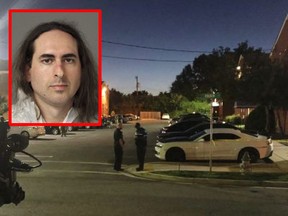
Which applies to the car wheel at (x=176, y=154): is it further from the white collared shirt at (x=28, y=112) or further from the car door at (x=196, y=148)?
the white collared shirt at (x=28, y=112)

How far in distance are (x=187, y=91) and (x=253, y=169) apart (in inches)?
2994

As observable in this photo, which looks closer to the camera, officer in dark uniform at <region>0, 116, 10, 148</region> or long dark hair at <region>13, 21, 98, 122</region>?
officer in dark uniform at <region>0, 116, 10, 148</region>

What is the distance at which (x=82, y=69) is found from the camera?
24.1ft

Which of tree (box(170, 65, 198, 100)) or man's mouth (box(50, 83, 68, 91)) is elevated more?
tree (box(170, 65, 198, 100))

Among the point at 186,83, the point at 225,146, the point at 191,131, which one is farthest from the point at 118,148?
the point at 186,83

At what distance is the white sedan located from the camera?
1955cm

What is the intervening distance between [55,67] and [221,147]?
13.3 m

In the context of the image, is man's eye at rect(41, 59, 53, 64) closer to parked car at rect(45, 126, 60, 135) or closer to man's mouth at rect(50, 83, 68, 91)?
man's mouth at rect(50, 83, 68, 91)

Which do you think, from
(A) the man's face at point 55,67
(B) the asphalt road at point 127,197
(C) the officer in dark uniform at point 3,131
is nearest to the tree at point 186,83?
(B) the asphalt road at point 127,197

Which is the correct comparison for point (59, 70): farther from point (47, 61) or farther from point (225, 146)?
point (225, 146)

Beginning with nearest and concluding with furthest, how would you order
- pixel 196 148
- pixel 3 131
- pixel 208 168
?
pixel 3 131, pixel 208 168, pixel 196 148

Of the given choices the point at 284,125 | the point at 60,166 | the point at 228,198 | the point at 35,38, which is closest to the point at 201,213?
the point at 228,198

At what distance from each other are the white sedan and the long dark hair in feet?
40.7

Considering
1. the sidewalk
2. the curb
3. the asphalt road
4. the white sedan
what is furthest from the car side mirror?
the white sedan
